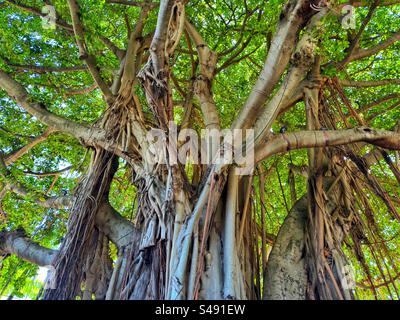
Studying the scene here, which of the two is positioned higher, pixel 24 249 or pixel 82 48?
pixel 82 48

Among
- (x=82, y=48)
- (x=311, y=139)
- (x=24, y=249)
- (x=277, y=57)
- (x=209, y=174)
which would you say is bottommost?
(x=24, y=249)

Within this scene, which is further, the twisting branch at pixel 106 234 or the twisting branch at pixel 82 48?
the twisting branch at pixel 82 48

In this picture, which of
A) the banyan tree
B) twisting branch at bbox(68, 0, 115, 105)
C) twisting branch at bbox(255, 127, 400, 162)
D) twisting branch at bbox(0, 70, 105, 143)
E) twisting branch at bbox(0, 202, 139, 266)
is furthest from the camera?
twisting branch at bbox(68, 0, 115, 105)

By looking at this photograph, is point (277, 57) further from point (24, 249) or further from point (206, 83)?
point (24, 249)

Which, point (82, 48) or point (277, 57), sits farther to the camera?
point (82, 48)

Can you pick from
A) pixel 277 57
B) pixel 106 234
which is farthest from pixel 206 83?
pixel 106 234

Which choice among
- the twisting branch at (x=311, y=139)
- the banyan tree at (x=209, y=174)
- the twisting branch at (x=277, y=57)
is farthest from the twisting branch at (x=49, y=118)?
the twisting branch at (x=311, y=139)

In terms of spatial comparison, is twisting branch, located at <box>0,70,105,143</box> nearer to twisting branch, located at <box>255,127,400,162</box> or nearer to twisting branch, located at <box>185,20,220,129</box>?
twisting branch, located at <box>185,20,220,129</box>

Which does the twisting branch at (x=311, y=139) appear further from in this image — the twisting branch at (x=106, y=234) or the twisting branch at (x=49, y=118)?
the twisting branch at (x=49, y=118)

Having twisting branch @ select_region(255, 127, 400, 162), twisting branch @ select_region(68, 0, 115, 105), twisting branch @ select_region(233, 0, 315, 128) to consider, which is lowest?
twisting branch @ select_region(255, 127, 400, 162)

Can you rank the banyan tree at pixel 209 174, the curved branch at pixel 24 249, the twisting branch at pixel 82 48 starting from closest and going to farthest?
the banyan tree at pixel 209 174 → the curved branch at pixel 24 249 → the twisting branch at pixel 82 48

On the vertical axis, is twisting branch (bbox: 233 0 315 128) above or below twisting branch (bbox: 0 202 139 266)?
above

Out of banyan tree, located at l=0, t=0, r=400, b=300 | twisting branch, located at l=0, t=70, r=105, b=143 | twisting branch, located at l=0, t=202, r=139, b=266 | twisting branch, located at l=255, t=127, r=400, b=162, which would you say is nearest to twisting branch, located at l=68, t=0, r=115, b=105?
banyan tree, located at l=0, t=0, r=400, b=300

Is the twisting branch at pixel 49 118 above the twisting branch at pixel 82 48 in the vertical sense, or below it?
below
